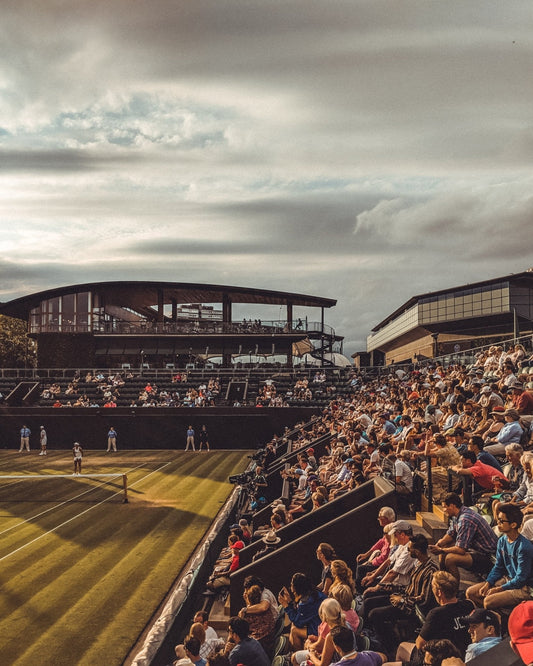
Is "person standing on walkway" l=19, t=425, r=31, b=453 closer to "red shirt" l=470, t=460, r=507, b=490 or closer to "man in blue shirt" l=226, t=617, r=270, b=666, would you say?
"man in blue shirt" l=226, t=617, r=270, b=666

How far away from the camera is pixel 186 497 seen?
21422 mm

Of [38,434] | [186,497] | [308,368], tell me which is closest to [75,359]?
[38,434]

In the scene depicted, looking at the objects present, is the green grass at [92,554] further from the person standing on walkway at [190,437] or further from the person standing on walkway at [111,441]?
the person standing on walkway at [190,437]

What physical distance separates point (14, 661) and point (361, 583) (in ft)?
19.0

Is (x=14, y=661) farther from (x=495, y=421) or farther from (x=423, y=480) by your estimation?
(x=495, y=421)

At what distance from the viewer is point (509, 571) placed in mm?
6188

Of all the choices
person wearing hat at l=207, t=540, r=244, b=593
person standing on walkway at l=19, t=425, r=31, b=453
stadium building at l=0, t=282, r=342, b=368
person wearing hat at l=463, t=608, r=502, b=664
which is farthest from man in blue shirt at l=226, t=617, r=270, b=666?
stadium building at l=0, t=282, r=342, b=368

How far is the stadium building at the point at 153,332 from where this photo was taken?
158 ft

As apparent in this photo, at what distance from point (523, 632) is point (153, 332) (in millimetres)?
45409

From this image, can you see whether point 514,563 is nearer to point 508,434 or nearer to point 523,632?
point 523,632

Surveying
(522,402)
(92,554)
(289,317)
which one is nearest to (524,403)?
(522,402)

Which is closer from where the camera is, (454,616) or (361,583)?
(454,616)

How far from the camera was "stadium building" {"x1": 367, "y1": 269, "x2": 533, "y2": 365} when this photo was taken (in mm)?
54375

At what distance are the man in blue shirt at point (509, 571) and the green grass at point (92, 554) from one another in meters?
6.28
